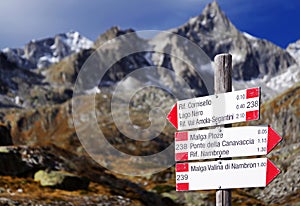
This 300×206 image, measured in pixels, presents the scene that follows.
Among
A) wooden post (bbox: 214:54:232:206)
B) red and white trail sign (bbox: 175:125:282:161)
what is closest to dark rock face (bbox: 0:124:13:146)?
red and white trail sign (bbox: 175:125:282:161)

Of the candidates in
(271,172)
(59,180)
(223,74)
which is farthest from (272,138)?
(59,180)

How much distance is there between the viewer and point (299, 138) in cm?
9900

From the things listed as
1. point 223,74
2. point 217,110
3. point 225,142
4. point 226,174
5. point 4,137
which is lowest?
point 226,174

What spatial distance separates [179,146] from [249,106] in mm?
1842

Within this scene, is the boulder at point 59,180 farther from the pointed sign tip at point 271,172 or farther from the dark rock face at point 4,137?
the pointed sign tip at point 271,172

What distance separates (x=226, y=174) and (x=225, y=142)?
684 millimetres

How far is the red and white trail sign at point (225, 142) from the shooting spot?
8484mm

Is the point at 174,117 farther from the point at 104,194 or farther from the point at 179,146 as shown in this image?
the point at 104,194

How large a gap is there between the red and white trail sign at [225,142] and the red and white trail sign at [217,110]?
9.2 inches

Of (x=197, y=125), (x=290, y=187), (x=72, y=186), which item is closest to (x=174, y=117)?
(x=197, y=125)

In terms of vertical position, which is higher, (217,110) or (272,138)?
(217,110)

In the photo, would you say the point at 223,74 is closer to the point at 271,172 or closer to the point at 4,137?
the point at 271,172

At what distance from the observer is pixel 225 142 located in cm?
891

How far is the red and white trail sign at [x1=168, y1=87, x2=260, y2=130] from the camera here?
8.77m
